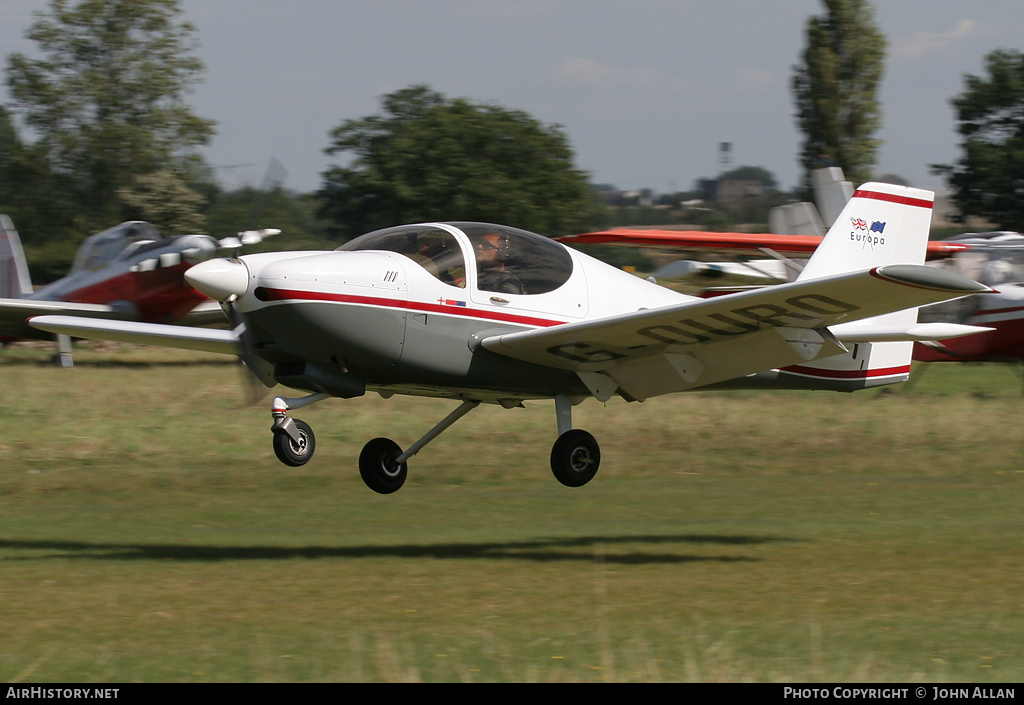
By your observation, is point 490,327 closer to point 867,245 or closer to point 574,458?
point 574,458

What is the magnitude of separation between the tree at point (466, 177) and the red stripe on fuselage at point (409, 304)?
151 feet

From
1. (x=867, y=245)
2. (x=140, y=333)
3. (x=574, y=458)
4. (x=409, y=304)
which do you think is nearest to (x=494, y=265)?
(x=409, y=304)

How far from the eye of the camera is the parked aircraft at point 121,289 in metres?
25.8

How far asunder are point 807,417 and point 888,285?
13.4 m

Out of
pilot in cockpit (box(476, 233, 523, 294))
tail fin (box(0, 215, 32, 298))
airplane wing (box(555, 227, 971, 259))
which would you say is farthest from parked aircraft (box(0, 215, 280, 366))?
pilot in cockpit (box(476, 233, 523, 294))

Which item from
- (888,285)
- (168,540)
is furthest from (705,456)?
(888,285)

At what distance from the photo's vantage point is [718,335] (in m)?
9.75

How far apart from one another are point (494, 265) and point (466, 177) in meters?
49.7

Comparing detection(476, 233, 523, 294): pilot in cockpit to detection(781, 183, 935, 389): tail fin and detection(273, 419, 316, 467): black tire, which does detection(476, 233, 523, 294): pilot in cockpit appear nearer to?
A: detection(273, 419, 316, 467): black tire

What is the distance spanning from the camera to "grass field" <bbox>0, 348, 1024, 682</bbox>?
22.8 feet

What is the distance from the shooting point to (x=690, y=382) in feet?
34.5

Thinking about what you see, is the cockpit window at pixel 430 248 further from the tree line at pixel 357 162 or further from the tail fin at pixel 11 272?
the tree line at pixel 357 162

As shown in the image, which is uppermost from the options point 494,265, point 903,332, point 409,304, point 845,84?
point 845,84
